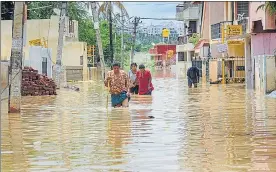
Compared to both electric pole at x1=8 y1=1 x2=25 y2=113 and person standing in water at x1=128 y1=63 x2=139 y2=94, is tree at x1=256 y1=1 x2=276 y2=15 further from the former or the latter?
electric pole at x1=8 y1=1 x2=25 y2=113

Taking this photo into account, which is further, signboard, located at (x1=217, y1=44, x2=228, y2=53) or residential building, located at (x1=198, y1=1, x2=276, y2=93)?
signboard, located at (x1=217, y1=44, x2=228, y2=53)

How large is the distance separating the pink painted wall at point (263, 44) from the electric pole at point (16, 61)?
1663 cm

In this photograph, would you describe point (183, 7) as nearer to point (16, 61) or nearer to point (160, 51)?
point (160, 51)

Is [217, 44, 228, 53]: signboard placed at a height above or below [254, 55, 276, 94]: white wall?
above

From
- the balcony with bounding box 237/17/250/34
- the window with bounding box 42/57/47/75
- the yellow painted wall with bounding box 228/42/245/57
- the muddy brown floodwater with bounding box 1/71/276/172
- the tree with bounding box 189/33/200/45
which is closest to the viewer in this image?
the muddy brown floodwater with bounding box 1/71/276/172

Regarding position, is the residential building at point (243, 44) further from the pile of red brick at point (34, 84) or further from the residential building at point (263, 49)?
the pile of red brick at point (34, 84)

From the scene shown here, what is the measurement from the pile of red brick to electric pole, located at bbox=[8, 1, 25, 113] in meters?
10.0

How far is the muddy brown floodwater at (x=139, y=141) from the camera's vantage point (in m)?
7.89

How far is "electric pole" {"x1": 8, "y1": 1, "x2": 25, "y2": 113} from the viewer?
16.5 meters

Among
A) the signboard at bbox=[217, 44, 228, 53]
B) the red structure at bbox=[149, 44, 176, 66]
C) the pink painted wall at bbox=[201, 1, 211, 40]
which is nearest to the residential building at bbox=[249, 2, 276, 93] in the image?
the signboard at bbox=[217, 44, 228, 53]

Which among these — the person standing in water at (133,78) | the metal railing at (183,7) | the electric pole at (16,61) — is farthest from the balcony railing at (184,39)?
the electric pole at (16,61)

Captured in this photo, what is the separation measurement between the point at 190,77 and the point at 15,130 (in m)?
23.7

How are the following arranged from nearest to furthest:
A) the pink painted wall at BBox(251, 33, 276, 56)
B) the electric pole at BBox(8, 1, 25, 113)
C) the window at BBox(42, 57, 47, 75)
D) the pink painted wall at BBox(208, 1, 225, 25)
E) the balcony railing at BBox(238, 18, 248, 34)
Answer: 1. the electric pole at BBox(8, 1, 25, 113)
2. the pink painted wall at BBox(251, 33, 276, 56)
3. the balcony railing at BBox(238, 18, 248, 34)
4. the window at BBox(42, 57, 47, 75)
5. the pink painted wall at BBox(208, 1, 225, 25)

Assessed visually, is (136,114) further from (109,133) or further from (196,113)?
(109,133)
